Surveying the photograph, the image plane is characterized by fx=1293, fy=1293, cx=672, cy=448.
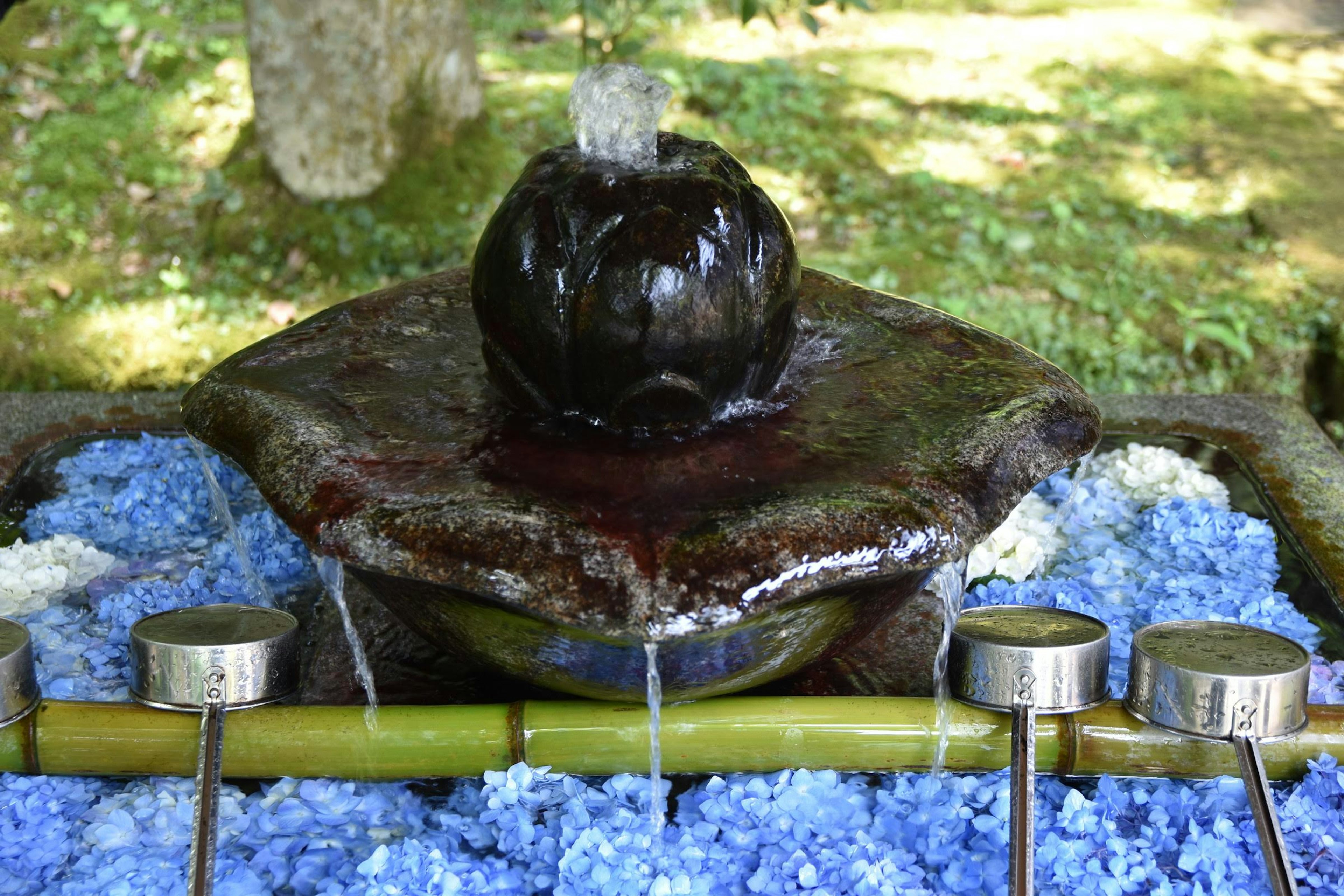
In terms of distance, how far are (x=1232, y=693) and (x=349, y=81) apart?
3.98 m

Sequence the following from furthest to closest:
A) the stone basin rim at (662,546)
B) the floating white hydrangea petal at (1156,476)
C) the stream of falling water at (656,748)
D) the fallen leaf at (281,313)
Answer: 1. the fallen leaf at (281,313)
2. the floating white hydrangea petal at (1156,476)
3. the stream of falling water at (656,748)
4. the stone basin rim at (662,546)

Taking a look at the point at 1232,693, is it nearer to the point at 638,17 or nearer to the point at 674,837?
the point at 674,837

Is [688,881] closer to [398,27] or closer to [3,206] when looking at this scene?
[398,27]

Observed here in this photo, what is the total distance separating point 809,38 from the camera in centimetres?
746

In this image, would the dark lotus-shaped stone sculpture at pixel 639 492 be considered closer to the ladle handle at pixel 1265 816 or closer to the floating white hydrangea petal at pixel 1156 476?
the ladle handle at pixel 1265 816

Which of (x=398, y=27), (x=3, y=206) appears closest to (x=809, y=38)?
(x=398, y=27)

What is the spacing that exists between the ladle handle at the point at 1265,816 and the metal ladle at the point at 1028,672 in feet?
0.85

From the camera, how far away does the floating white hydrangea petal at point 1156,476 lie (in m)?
3.35

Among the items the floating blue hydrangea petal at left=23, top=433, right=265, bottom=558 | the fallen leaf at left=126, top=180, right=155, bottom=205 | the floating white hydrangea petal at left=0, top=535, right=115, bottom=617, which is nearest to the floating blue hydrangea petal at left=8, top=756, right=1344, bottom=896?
the floating white hydrangea petal at left=0, top=535, right=115, bottom=617

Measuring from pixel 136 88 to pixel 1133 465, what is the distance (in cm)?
510

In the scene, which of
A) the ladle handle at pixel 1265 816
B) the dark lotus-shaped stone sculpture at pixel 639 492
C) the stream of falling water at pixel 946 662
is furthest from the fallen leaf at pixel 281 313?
the ladle handle at pixel 1265 816

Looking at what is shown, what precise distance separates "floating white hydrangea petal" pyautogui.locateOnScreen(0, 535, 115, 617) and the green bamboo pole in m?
0.68

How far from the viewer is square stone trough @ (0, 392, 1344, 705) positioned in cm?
254

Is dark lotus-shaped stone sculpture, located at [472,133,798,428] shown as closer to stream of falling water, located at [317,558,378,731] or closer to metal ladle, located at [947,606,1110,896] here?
stream of falling water, located at [317,558,378,731]
